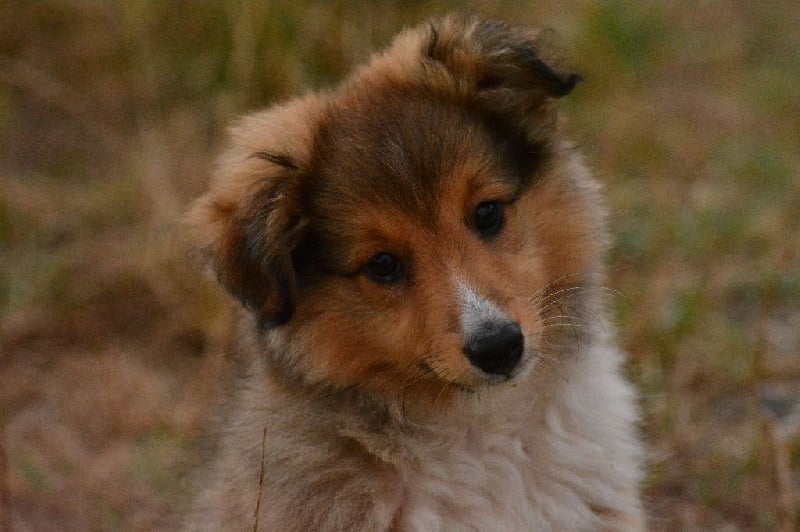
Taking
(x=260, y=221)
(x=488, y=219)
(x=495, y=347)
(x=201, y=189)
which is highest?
(x=260, y=221)

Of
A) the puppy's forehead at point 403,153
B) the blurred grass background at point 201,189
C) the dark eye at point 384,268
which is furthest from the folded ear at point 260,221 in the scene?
the blurred grass background at point 201,189

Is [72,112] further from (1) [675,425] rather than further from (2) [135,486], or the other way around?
(1) [675,425]

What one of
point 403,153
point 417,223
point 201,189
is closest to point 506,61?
point 403,153

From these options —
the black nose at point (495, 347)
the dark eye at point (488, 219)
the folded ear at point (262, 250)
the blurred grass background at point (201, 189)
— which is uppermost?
the folded ear at point (262, 250)

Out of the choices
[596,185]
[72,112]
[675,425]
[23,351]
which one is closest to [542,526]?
[596,185]

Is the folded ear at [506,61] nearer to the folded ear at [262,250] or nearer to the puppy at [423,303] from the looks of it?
the puppy at [423,303]

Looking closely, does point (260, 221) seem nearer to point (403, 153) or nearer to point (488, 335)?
point (403, 153)
